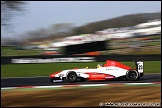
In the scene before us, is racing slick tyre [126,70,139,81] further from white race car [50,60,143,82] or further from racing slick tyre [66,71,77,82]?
racing slick tyre [66,71,77,82]

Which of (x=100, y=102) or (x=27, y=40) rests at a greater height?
(x=27, y=40)

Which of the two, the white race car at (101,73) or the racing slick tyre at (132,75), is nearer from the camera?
the white race car at (101,73)

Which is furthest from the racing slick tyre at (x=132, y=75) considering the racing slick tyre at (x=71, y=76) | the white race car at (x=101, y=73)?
the racing slick tyre at (x=71, y=76)

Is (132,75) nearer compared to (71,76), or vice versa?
(71,76)

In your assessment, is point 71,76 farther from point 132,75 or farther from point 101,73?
point 132,75

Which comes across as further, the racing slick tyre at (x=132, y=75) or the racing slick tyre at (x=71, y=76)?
the racing slick tyre at (x=132, y=75)

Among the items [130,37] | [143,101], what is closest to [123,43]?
[130,37]

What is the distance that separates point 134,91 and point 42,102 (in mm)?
2572

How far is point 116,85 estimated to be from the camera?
8.17 metres

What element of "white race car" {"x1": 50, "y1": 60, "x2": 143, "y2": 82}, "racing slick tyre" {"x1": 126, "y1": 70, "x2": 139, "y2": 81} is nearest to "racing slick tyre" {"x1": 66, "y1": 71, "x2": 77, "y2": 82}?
"white race car" {"x1": 50, "y1": 60, "x2": 143, "y2": 82}

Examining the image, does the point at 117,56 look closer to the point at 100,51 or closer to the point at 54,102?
the point at 100,51

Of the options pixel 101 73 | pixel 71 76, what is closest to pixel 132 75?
pixel 101 73

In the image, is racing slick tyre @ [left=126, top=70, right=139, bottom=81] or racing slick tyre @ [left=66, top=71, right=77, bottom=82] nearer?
racing slick tyre @ [left=66, top=71, right=77, bottom=82]

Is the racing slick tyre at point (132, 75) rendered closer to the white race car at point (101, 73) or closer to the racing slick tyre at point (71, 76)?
the white race car at point (101, 73)
